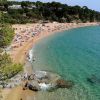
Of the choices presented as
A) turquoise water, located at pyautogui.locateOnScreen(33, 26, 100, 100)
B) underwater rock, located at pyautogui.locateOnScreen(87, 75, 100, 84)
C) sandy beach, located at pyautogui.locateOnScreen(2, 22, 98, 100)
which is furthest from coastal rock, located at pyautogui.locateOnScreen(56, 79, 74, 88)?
sandy beach, located at pyautogui.locateOnScreen(2, 22, 98, 100)

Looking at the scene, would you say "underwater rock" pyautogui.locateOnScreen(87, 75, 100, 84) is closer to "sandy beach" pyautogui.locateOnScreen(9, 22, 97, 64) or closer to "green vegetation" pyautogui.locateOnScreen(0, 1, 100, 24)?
"sandy beach" pyautogui.locateOnScreen(9, 22, 97, 64)

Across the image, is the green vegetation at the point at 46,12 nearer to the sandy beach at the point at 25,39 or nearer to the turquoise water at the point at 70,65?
the sandy beach at the point at 25,39

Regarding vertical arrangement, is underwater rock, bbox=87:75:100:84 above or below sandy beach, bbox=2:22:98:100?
below

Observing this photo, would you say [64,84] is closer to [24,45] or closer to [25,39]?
[24,45]


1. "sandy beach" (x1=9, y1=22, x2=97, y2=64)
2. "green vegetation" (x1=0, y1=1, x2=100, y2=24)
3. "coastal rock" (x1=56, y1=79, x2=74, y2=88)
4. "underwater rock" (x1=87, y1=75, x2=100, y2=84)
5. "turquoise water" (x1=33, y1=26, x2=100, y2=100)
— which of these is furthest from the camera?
"green vegetation" (x1=0, y1=1, x2=100, y2=24)

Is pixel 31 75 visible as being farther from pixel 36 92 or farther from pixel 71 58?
pixel 71 58

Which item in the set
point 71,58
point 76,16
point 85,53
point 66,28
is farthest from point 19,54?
point 76,16

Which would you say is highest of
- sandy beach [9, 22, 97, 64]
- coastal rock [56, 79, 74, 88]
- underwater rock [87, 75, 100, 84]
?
sandy beach [9, 22, 97, 64]

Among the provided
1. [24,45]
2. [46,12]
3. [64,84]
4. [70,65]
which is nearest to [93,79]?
[64,84]
